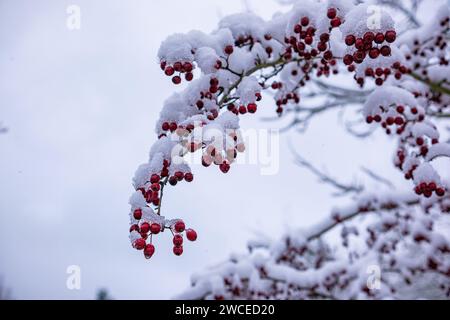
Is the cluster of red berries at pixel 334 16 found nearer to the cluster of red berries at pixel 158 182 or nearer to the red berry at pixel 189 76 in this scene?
the red berry at pixel 189 76

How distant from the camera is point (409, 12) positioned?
7242mm

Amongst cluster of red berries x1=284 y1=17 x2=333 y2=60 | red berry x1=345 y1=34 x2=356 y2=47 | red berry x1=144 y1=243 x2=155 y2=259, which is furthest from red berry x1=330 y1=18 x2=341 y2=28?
red berry x1=144 y1=243 x2=155 y2=259

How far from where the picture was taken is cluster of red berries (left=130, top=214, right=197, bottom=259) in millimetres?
1949

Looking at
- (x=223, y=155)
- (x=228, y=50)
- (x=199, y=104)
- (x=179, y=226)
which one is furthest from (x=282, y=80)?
(x=179, y=226)

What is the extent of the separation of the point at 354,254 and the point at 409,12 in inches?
191

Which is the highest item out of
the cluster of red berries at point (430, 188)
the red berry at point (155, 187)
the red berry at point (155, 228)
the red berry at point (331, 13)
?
the red berry at point (331, 13)

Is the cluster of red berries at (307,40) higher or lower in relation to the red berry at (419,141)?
higher

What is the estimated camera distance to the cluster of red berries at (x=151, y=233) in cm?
195

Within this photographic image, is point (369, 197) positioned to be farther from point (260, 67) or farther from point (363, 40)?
point (363, 40)

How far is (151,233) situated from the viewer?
198cm

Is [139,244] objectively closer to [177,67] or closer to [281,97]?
[177,67]

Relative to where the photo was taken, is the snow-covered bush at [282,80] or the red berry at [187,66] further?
the red berry at [187,66]

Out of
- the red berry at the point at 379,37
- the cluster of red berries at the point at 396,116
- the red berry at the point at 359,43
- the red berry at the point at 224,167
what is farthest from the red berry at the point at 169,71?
the cluster of red berries at the point at 396,116
